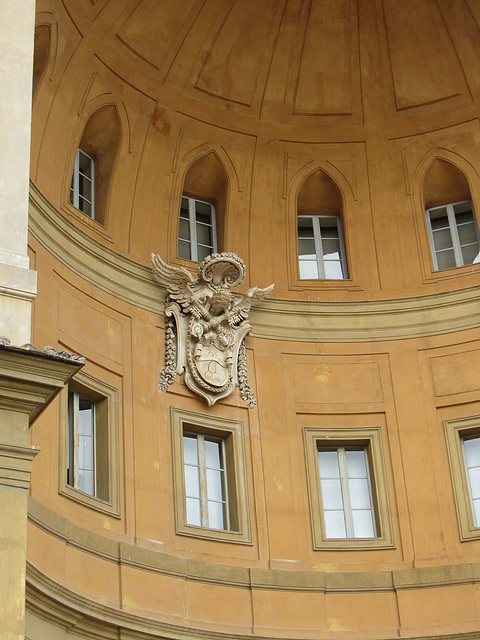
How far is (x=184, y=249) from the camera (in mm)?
21219

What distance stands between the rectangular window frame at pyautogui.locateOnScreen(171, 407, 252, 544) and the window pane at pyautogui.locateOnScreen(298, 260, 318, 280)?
3.11m

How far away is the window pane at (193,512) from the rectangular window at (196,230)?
405 centimetres

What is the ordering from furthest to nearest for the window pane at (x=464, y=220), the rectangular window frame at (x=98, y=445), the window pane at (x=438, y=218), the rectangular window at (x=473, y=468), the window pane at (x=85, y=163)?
the window pane at (x=438, y=218) < the window pane at (x=464, y=220) < the window pane at (x=85, y=163) < the rectangular window at (x=473, y=468) < the rectangular window frame at (x=98, y=445)

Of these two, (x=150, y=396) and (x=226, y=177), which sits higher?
(x=226, y=177)

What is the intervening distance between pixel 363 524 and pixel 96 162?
22.5ft

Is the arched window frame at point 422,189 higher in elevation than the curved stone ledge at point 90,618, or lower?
higher

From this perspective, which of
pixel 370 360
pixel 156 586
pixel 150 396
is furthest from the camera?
pixel 370 360

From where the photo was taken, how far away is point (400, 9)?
71.0 feet

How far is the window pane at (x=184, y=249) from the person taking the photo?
21.2 m

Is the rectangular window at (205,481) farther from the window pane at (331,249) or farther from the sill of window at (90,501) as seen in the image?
the window pane at (331,249)

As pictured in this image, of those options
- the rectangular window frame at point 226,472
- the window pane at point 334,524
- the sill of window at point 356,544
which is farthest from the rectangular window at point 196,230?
the sill of window at point 356,544

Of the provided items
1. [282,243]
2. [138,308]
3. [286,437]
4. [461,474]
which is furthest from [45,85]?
[461,474]

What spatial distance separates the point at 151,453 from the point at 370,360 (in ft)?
13.6

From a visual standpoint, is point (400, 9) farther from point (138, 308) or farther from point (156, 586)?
point (156, 586)
